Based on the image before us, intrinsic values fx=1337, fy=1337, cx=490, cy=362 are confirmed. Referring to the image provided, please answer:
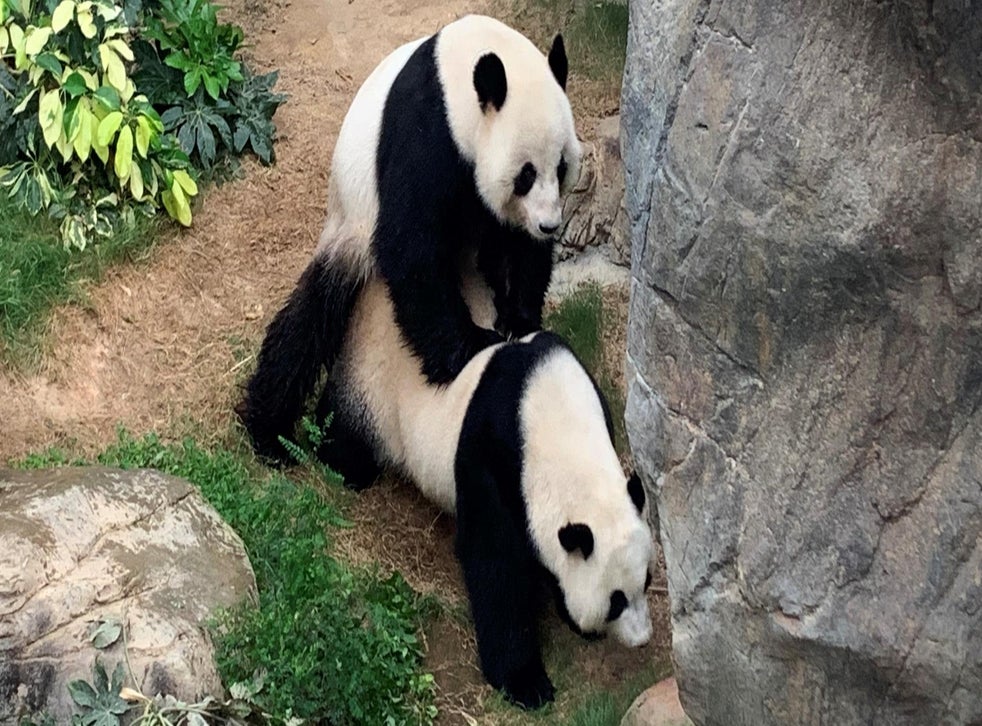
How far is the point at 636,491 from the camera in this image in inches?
186

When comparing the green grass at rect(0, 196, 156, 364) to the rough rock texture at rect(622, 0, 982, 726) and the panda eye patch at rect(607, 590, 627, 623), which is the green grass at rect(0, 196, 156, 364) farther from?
the rough rock texture at rect(622, 0, 982, 726)

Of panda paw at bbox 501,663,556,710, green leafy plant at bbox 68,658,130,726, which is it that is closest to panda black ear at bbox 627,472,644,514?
panda paw at bbox 501,663,556,710

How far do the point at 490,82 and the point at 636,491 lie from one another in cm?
157

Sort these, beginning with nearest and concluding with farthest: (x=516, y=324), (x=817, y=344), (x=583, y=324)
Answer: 1. (x=817, y=344)
2. (x=516, y=324)
3. (x=583, y=324)

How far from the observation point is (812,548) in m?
3.10

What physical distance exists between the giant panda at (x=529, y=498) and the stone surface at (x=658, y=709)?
35cm

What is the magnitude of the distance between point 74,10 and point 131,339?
58.5 inches

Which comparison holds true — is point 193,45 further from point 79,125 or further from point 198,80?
point 79,125

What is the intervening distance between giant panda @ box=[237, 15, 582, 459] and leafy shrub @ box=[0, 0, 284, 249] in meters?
1.03

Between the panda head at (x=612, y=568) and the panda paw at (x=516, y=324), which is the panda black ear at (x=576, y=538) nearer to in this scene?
the panda head at (x=612, y=568)

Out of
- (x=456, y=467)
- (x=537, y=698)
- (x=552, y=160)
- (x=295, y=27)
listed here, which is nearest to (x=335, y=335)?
(x=456, y=467)

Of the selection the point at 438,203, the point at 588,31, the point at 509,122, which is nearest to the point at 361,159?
the point at 438,203

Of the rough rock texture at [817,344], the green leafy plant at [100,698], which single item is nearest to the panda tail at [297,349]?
the green leafy plant at [100,698]

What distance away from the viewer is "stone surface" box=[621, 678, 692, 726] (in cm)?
419
